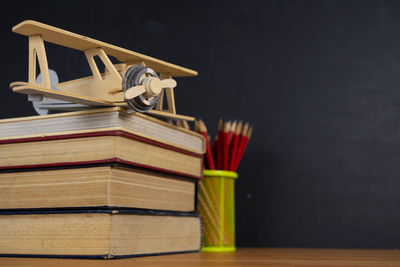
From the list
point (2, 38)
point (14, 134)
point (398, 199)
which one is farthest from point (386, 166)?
point (2, 38)

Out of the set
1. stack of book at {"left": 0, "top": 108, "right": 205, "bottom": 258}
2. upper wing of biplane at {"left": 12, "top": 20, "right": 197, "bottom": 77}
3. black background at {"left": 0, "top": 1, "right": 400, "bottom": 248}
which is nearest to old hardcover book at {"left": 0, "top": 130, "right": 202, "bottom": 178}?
stack of book at {"left": 0, "top": 108, "right": 205, "bottom": 258}

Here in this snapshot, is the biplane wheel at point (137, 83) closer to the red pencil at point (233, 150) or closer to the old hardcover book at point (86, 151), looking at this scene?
the old hardcover book at point (86, 151)

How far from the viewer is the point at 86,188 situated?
0.84m

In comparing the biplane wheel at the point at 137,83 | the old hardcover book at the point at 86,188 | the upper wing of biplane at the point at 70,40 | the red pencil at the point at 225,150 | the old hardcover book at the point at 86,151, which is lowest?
the old hardcover book at the point at 86,188

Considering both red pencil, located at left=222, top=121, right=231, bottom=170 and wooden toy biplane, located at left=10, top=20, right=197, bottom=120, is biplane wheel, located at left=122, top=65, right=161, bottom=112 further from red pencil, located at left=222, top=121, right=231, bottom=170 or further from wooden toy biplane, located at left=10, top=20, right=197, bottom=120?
red pencil, located at left=222, top=121, right=231, bottom=170

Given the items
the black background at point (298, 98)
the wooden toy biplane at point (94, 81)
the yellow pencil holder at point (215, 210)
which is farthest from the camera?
the black background at point (298, 98)

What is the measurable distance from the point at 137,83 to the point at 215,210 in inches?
16.2

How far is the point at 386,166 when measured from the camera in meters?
1.33

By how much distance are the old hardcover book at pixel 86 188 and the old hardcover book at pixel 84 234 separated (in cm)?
2

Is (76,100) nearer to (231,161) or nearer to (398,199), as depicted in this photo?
(231,161)

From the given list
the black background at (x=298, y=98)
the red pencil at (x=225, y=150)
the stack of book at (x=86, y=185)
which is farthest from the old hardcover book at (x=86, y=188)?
the black background at (x=298, y=98)

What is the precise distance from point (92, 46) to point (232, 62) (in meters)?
0.64

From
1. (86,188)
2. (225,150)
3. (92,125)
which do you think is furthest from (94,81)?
(225,150)

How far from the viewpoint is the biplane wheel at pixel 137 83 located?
2.69 feet
